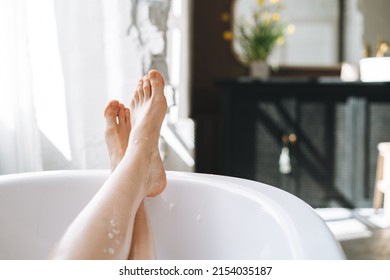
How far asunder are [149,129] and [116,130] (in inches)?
6.3

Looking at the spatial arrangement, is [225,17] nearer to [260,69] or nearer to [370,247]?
[260,69]

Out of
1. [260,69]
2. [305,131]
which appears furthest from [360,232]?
[260,69]

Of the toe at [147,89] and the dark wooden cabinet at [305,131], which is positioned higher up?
the toe at [147,89]

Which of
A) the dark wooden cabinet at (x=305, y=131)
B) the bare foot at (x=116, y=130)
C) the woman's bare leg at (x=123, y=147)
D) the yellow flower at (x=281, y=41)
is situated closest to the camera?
the woman's bare leg at (x=123, y=147)

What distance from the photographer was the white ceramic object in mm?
2393

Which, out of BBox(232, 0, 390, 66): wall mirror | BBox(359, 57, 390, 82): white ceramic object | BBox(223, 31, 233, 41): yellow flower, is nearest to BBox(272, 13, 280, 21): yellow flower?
BBox(232, 0, 390, 66): wall mirror

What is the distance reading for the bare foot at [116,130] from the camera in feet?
3.81

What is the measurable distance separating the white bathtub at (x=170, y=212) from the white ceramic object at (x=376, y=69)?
1.68 meters

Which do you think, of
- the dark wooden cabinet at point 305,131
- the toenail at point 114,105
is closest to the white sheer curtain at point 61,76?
the toenail at point 114,105

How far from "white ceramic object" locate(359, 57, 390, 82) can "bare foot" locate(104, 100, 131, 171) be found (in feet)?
5.51

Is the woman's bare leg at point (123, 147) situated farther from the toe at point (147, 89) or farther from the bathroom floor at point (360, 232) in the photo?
the bathroom floor at point (360, 232)

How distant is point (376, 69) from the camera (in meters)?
2.42

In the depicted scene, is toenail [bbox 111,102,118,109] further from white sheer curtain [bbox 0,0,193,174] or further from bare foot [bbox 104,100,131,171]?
white sheer curtain [bbox 0,0,193,174]
